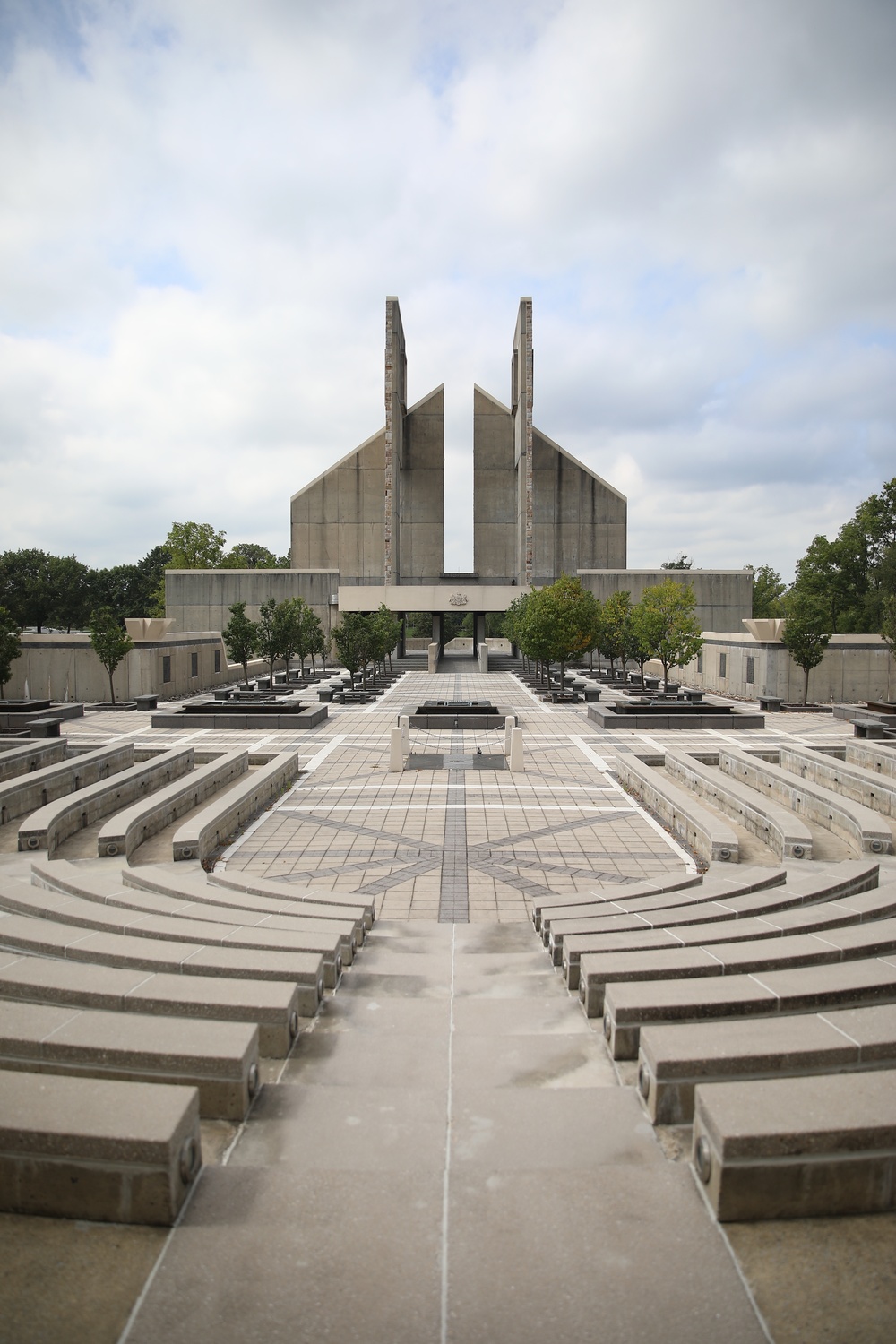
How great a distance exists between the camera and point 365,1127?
3924 millimetres

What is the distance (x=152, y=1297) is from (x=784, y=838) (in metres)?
10.3

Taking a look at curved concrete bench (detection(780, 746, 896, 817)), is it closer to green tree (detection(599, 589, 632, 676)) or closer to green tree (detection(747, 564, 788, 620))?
green tree (detection(599, 589, 632, 676))

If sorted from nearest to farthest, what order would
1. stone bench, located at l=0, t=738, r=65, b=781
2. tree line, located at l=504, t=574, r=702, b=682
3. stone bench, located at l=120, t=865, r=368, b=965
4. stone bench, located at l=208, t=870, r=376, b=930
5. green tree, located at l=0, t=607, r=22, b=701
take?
stone bench, located at l=120, t=865, r=368, b=965
stone bench, located at l=208, t=870, r=376, b=930
stone bench, located at l=0, t=738, r=65, b=781
green tree, located at l=0, t=607, r=22, b=701
tree line, located at l=504, t=574, r=702, b=682

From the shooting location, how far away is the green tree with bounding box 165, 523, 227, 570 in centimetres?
7062

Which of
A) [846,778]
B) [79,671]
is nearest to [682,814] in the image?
[846,778]

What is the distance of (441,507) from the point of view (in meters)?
65.2

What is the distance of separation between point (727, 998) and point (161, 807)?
35.2ft

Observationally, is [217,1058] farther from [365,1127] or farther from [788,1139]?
[788,1139]

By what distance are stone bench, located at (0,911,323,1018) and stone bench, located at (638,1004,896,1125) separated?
2.42m

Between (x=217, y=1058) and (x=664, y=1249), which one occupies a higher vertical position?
(x=217, y=1058)

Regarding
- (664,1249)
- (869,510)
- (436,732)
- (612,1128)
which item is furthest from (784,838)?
(869,510)

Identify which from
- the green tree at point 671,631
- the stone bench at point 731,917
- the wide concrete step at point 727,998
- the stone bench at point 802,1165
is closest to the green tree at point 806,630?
the green tree at point 671,631

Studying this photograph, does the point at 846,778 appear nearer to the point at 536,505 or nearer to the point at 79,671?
the point at 79,671

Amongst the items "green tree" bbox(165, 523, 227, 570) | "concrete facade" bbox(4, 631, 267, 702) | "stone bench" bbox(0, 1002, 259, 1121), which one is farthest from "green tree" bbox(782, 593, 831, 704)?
"green tree" bbox(165, 523, 227, 570)
